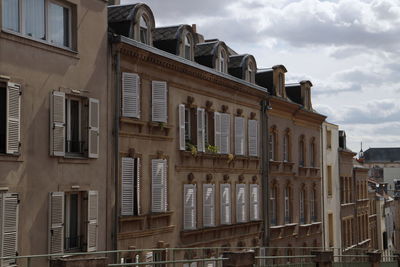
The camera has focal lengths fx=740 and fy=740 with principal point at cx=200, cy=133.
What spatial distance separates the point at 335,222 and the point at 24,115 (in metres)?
32.8

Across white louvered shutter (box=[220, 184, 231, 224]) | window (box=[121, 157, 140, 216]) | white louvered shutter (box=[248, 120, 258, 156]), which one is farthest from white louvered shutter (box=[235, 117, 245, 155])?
window (box=[121, 157, 140, 216])

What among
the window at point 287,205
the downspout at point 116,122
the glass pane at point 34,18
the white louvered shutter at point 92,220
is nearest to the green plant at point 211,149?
the downspout at point 116,122

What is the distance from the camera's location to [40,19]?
746 inches

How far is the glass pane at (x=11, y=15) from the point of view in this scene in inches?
698

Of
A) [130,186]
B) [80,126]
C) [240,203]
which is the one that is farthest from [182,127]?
[240,203]

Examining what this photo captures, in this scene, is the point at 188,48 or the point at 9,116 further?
the point at 188,48

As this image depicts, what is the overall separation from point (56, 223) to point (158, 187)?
5881mm

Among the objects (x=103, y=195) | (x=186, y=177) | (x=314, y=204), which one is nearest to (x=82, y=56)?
(x=103, y=195)

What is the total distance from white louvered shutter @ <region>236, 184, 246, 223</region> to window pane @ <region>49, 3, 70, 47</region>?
43.4 feet

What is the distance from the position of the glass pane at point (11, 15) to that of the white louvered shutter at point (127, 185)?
19.9ft

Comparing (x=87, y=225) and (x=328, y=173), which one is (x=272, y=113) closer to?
(x=328, y=173)

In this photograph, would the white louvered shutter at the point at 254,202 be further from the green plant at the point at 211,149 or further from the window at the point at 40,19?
the window at the point at 40,19

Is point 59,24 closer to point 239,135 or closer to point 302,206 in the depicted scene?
point 239,135

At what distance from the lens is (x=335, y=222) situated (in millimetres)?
47562
